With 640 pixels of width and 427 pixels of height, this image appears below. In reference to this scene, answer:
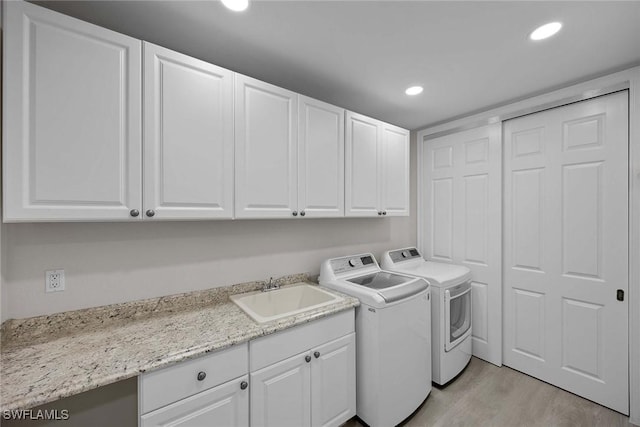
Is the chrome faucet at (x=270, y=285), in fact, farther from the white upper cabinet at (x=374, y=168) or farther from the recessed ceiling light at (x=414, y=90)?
the recessed ceiling light at (x=414, y=90)

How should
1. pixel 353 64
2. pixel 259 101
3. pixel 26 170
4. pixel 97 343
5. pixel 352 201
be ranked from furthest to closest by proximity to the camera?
pixel 352 201 < pixel 353 64 < pixel 259 101 < pixel 97 343 < pixel 26 170

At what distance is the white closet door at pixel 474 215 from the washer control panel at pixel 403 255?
35 centimetres

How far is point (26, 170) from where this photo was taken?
100 centimetres

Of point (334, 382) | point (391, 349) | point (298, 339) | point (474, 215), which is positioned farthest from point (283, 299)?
point (474, 215)

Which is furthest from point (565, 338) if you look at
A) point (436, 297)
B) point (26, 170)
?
point (26, 170)

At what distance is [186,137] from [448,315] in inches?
92.8

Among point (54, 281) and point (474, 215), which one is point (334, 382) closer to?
point (54, 281)

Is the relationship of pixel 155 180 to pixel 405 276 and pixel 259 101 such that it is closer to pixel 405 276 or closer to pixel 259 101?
pixel 259 101

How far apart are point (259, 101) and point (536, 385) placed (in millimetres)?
3184

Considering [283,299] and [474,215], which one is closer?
[283,299]

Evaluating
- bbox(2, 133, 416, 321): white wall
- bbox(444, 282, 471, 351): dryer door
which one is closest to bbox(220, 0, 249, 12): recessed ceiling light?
bbox(2, 133, 416, 321): white wall

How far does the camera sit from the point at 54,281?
1272mm

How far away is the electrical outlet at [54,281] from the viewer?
1259 mm

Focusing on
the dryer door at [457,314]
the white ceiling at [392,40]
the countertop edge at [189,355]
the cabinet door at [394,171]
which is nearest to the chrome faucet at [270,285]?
the countertop edge at [189,355]
